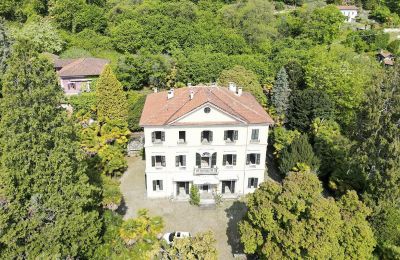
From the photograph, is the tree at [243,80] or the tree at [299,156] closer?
the tree at [299,156]

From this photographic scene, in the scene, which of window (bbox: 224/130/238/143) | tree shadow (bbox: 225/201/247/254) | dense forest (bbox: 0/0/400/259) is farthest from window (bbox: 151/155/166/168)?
tree shadow (bbox: 225/201/247/254)

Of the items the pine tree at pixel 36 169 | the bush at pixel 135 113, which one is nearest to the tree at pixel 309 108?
the bush at pixel 135 113

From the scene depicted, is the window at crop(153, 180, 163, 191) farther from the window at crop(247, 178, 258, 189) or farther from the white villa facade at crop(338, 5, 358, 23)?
the white villa facade at crop(338, 5, 358, 23)

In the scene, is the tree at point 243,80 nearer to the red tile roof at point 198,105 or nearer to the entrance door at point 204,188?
the red tile roof at point 198,105

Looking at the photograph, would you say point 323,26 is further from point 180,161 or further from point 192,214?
point 192,214

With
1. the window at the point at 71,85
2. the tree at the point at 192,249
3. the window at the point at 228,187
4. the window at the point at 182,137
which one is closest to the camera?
the tree at the point at 192,249

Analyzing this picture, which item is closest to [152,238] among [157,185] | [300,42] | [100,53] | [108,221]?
[108,221]

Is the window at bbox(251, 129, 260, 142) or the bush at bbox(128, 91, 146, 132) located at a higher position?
the window at bbox(251, 129, 260, 142)
